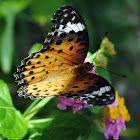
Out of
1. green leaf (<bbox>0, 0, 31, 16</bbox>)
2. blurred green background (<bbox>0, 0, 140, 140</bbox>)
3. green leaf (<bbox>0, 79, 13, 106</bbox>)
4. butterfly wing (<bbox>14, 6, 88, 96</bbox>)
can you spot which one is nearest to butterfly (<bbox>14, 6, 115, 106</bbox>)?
butterfly wing (<bbox>14, 6, 88, 96</bbox>)

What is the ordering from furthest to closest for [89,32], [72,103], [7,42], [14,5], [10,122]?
1. [89,32]
2. [14,5]
3. [7,42]
4. [72,103]
5. [10,122]

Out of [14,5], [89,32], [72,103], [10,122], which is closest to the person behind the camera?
[10,122]

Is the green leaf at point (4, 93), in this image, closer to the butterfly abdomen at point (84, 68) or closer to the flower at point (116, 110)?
the butterfly abdomen at point (84, 68)

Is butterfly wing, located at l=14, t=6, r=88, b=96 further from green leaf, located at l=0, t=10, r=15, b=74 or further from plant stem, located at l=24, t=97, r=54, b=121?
green leaf, located at l=0, t=10, r=15, b=74

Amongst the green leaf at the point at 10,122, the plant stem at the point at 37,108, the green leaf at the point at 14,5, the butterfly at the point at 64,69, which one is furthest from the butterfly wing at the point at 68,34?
the green leaf at the point at 14,5

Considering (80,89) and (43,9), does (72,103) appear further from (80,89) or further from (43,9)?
(43,9)

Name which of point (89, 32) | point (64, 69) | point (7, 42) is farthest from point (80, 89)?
point (89, 32)

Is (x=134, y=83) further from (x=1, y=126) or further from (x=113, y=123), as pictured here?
(x=1, y=126)

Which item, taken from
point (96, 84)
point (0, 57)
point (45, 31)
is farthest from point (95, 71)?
point (45, 31)
